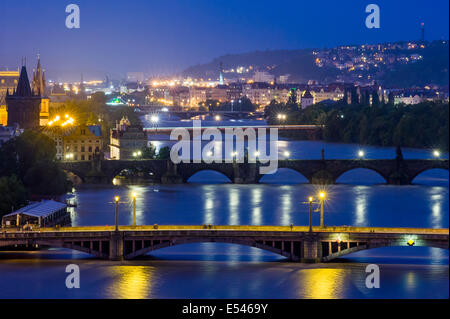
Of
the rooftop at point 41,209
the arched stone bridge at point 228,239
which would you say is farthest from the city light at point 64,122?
the arched stone bridge at point 228,239

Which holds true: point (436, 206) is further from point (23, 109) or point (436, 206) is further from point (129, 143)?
point (23, 109)

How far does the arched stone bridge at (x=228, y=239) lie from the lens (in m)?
11.9

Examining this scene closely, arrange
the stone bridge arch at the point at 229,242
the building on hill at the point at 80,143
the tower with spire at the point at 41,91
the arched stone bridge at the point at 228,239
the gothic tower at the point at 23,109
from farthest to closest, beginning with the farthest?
the tower with spire at the point at 41,91, the gothic tower at the point at 23,109, the building on hill at the point at 80,143, the stone bridge arch at the point at 229,242, the arched stone bridge at the point at 228,239

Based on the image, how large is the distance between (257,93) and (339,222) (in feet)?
160

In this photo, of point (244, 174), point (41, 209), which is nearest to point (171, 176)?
point (244, 174)

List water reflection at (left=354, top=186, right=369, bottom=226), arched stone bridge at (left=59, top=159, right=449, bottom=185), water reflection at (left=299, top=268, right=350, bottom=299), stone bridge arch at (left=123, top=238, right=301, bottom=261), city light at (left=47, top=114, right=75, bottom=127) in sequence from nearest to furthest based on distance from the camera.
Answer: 1. water reflection at (left=299, top=268, right=350, bottom=299)
2. stone bridge arch at (left=123, top=238, right=301, bottom=261)
3. water reflection at (left=354, top=186, right=369, bottom=226)
4. arched stone bridge at (left=59, top=159, right=449, bottom=185)
5. city light at (left=47, top=114, right=75, bottom=127)

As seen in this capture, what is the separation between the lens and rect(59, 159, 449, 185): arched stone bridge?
2173cm

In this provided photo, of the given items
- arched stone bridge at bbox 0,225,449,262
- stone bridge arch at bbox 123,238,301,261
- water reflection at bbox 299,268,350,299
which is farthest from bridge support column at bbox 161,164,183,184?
water reflection at bbox 299,268,350,299

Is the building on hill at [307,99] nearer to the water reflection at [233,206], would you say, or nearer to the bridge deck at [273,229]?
the water reflection at [233,206]

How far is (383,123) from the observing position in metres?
31.3

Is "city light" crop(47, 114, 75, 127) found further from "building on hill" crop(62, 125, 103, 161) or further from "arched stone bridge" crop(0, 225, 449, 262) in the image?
"arched stone bridge" crop(0, 225, 449, 262)

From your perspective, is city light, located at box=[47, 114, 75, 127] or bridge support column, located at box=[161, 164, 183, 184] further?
city light, located at box=[47, 114, 75, 127]

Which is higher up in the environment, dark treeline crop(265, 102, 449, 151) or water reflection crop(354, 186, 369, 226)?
dark treeline crop(265, 102, 449, 151)

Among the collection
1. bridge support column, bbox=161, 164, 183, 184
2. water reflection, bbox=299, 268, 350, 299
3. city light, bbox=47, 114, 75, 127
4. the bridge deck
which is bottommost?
water reflection, bbox=299, 268, 350, 299
